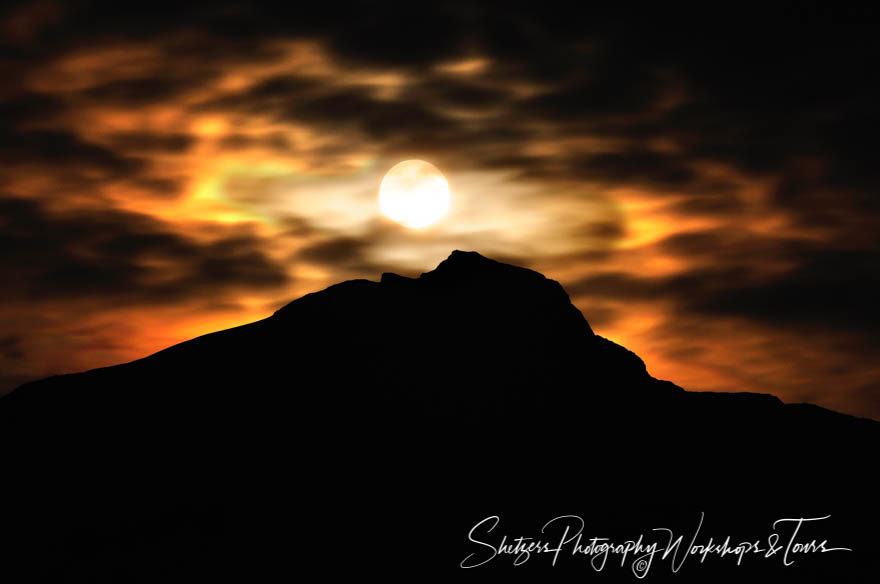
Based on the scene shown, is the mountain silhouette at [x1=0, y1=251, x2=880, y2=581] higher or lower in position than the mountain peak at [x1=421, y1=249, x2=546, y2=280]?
lower

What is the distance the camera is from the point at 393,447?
6594cm

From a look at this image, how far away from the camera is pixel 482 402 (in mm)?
68938

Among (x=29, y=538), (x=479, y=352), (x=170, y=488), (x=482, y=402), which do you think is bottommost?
(x=29, y=538)

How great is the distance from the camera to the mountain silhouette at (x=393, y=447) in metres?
57.0

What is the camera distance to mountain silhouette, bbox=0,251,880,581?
187 ft

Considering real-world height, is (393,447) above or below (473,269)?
below

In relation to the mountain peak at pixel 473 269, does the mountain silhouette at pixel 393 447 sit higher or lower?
lower

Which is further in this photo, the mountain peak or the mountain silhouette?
the mountain peak

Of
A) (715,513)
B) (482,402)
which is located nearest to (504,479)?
(482,402)

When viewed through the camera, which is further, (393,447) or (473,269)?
(473,269)

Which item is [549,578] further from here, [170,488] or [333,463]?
[170,488]

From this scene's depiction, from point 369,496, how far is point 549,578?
1478 centimetres

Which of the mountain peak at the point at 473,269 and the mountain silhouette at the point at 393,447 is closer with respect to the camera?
the mountain silhouette at the point at 393,447

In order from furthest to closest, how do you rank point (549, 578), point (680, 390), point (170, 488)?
point (680, 390) → point (170, 488) → point (549, 578)
